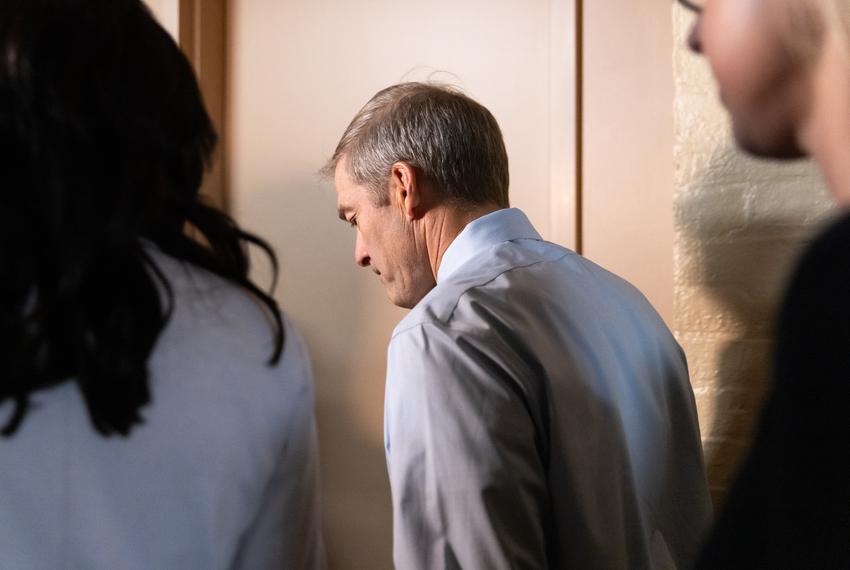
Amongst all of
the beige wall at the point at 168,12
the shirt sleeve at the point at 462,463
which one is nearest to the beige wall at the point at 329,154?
the beige wall at the point at 168,12

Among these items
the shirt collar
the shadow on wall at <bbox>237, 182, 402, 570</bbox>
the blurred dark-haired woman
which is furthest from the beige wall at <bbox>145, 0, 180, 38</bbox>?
the blurred dark-haired woman

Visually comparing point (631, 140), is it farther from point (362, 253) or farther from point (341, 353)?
point (341, 353)

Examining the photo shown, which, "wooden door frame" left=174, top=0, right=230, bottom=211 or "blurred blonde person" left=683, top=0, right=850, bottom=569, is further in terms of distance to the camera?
"wooden door frame" left=174, top=0, right=230, bottom=211

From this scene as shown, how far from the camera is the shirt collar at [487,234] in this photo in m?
1.08

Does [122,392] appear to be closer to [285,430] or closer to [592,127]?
[285,430]

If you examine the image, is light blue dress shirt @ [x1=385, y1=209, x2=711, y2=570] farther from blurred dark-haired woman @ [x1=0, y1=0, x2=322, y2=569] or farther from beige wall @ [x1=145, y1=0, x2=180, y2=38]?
beige wall @ [x1=145, y1=0, x2=180, y2=38]

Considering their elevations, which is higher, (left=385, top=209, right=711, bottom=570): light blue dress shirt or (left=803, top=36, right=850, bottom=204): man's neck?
(left=803, top=36, right=850, bottom=204): man's neck

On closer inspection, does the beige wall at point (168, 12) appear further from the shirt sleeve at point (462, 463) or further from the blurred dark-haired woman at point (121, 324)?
the blurred dark-haired woman at point (121, 324)

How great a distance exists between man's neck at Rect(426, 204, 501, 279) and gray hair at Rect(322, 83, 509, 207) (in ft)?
0.04

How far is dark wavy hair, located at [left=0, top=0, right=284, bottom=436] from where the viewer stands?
498mm

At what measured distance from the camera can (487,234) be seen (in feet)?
3.56

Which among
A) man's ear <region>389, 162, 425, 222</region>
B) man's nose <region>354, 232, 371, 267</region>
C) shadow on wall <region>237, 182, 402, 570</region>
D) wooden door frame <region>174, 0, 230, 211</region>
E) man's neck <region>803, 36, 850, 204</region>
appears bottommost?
shadow on wall <region>237, 182, 402, 570</region>

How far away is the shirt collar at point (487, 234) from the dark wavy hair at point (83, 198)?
58 centimetres

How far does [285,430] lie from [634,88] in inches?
39.7
